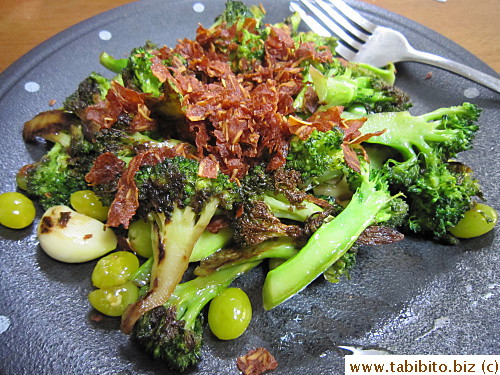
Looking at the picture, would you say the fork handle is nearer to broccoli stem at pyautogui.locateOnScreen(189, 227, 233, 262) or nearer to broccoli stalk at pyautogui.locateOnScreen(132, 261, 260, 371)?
broccoli stem at pyautogui.locateOnScreen(189, 227, 233, 262)

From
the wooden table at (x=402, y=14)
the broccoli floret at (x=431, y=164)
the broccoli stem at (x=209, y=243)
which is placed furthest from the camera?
the wooden table at (x=402, y=14)

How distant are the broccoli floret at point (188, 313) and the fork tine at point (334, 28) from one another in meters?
1.58

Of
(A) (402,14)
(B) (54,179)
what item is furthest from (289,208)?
(A) (402,14)

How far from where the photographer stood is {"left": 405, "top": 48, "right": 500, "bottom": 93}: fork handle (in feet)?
7.56

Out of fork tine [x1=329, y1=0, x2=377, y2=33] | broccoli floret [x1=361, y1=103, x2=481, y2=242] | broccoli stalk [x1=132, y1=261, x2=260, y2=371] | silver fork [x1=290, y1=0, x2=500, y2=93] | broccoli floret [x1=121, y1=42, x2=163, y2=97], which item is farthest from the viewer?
fork tine [x1=329, y1=0, x2=377, y2=33]

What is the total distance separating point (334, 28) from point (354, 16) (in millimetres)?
154

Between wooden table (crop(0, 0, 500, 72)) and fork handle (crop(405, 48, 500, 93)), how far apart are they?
35.0 inches

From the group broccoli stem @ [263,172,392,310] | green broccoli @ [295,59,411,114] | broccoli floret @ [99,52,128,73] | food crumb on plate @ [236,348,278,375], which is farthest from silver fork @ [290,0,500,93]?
food crumb on plate @ [236,348,278,375]

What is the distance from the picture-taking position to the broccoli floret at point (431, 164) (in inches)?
69.6

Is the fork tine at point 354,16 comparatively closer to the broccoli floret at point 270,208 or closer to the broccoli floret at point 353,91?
the broccoli floret at point 353,91

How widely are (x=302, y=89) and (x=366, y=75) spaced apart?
19.1 inches

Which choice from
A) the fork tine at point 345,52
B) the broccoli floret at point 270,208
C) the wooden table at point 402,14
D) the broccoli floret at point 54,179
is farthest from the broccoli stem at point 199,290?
the wooden table at point 402,14

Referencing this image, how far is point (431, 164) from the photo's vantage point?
6.15 feet

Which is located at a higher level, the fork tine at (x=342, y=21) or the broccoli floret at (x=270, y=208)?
the fork tine at (x=342, y=21)
